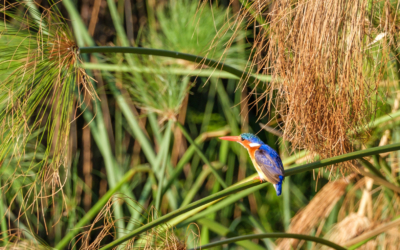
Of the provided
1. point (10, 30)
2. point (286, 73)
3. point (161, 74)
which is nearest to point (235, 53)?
point (161, 74)

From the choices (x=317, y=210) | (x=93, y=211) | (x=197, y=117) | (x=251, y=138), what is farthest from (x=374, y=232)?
(x=197, y=117)

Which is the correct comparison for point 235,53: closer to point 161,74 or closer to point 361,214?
point 161,74

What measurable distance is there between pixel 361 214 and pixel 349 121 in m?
0.75

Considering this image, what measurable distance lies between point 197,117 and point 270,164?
4.40 feet

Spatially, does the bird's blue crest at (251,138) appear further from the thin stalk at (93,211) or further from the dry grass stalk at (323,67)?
the thin stalk at (93,211)

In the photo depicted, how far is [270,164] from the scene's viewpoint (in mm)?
931

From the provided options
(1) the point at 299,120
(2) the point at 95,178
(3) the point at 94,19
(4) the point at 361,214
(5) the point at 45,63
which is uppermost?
(3) the point at 94,19

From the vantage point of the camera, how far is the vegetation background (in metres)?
0.75

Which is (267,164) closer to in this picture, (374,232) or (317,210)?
(374,232)

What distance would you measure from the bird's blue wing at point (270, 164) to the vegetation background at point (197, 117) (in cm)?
6

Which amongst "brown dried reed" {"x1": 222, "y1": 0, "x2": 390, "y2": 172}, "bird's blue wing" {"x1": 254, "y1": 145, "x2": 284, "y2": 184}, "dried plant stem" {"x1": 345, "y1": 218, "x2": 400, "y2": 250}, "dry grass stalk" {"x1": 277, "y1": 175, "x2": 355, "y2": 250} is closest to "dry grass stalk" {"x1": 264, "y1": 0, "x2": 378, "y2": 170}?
"brown dried reed" {"x1": 222, "y1": 0, "x2": 390, "y2": 172}

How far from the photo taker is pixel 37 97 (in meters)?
0.80

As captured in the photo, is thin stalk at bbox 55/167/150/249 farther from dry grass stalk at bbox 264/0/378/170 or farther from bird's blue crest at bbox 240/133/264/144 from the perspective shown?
dry grass stalk at bbox 264/0/378/170

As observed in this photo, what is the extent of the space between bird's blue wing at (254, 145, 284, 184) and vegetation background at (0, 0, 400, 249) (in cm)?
6
